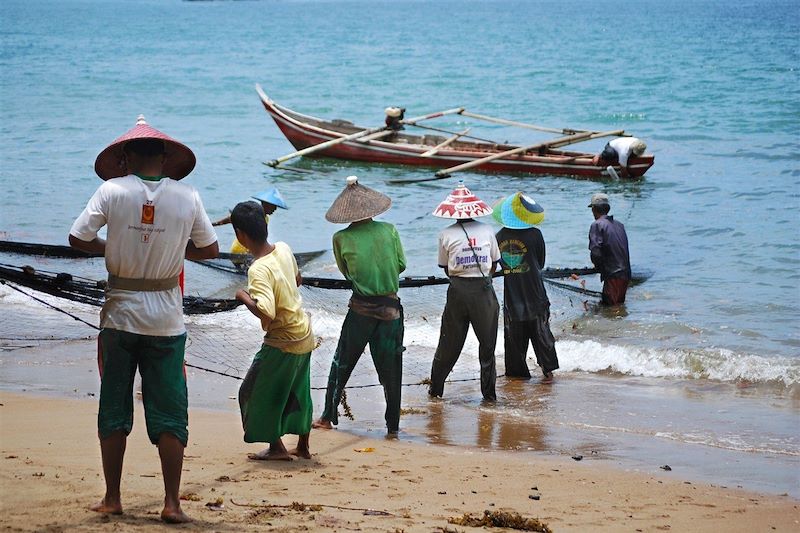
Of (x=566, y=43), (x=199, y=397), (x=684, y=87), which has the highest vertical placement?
(x=566, y=43)

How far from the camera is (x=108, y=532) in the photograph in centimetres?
401

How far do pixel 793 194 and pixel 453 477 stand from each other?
50.4 ft

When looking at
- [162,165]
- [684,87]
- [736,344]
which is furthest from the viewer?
[684,87]

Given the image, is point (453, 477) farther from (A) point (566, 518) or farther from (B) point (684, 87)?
(B) point (684, 87)

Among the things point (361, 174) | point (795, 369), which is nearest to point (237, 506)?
point (795, 369)

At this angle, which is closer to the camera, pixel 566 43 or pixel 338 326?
pixel 338 326

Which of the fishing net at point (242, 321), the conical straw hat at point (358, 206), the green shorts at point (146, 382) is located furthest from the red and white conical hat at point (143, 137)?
the fishing net at point (242, 321)

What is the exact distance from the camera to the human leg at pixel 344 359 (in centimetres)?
665

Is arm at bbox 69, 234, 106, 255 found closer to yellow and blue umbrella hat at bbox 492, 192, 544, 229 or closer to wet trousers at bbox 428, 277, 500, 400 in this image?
wet trousers at bbox 428, 277, 500, 400

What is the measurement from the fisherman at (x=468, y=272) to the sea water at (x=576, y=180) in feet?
1.85

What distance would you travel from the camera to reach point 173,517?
165 inches

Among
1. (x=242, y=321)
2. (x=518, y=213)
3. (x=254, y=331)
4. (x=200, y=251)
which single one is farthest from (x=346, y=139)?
(x=200, y=251)

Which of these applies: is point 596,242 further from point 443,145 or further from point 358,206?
point 443,145

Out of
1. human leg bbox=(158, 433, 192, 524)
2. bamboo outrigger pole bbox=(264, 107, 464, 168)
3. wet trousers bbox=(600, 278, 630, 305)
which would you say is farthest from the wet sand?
bamboo outrigger pole bbox=(264, 107, 464, 168)
